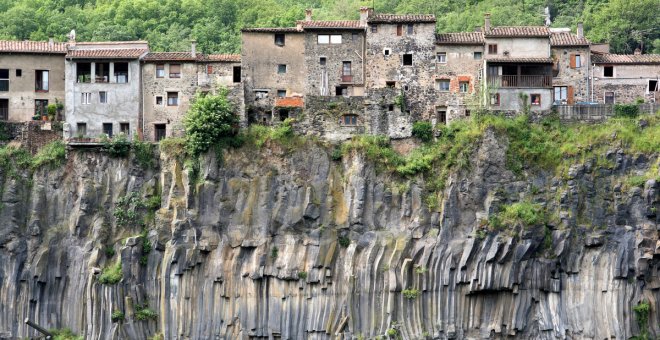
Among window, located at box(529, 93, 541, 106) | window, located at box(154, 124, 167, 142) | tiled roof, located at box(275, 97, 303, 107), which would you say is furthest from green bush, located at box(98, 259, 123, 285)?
window, located at box(529, 93, 541, 106)

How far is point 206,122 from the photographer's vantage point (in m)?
93.4

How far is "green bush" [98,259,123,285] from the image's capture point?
299 ft

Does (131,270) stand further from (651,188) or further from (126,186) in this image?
(651,188)

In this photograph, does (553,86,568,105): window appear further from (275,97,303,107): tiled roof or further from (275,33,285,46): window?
(275,33,285,46): window

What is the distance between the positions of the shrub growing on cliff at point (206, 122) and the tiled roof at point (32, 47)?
10.8 m

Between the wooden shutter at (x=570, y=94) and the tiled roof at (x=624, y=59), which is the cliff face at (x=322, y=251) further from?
the tiled roof at (x=624, y=59)

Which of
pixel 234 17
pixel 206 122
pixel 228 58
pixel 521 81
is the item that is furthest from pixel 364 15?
pixel 234 17

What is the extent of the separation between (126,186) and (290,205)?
10.6 m

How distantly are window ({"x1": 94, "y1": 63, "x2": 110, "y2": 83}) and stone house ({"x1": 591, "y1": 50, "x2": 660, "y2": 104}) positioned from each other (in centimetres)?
3190

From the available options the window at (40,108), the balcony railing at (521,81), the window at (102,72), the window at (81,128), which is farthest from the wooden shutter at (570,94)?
the window at (40,108)

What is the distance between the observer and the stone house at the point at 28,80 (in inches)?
3836

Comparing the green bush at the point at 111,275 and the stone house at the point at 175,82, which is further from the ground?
the stone house at the point at 175,82

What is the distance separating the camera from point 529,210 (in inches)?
3573

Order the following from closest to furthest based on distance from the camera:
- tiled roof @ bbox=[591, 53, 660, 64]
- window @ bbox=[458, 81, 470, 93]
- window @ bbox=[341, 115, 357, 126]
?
1. window @ bbox=[341, 115, 357, 126]
2. window @ bbox=[458, 81, 470, 93]
3. tiled roof @ bbox=[591, 53, 660, 64]
